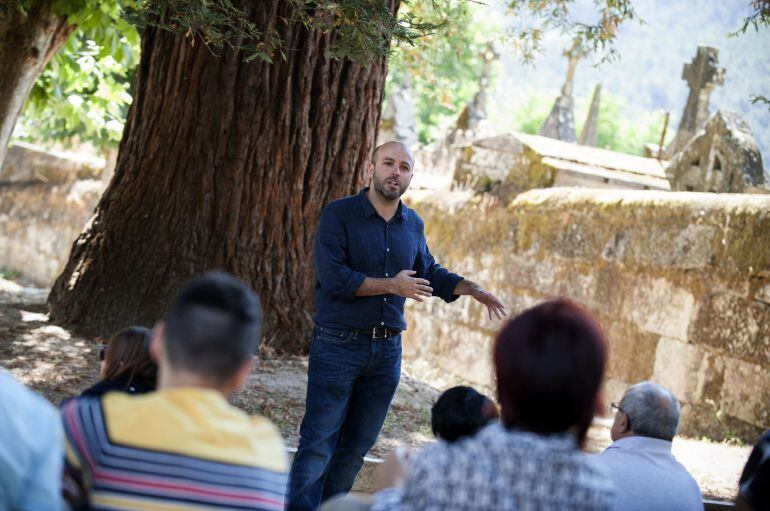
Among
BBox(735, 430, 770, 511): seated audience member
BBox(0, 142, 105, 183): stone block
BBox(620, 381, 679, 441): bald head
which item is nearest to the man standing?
BBox(620, 381, 679, 441): bald head

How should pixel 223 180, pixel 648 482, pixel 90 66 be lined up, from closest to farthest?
pixel 648 482, pixel 223 180, pixel 90 66

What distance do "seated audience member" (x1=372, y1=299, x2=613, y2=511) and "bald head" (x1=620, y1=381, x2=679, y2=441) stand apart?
4.87 feet

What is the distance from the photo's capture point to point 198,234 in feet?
20.4

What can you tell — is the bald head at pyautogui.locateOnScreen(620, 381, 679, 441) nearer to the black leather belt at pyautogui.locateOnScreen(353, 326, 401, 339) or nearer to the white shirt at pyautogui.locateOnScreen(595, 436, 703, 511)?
the white shirt at pyautogui.locateOnScreen(595, 436, 703, 511)

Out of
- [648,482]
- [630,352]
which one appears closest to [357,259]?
[648,482]

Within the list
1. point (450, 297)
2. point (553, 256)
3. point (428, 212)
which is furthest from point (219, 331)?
point (428, 212)

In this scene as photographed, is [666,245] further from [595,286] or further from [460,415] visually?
[460,415]

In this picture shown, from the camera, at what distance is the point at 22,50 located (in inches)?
287

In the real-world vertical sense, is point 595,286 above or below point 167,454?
above

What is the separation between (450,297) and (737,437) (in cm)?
386

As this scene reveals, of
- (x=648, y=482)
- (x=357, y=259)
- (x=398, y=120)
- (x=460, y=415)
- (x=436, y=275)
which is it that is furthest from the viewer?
(x=398, y=120)

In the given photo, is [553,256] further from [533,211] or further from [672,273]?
[672,273]

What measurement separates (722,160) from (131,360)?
7.85 metres

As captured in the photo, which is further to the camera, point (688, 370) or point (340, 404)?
point (688, 370)
